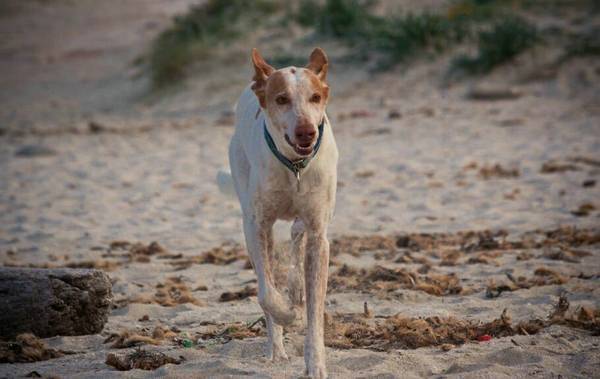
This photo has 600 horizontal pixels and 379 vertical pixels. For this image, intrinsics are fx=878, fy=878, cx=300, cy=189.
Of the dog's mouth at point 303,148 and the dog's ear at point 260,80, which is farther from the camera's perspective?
the dog's ear at point 260,80

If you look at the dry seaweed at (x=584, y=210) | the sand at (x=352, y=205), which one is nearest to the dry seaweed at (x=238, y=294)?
the sand at (x=352, y=205)

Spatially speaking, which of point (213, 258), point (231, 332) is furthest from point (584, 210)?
point (231, 332)

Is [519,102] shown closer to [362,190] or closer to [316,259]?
[362,190]

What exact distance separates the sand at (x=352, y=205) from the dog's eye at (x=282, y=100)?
139 cm

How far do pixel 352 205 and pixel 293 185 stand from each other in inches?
191

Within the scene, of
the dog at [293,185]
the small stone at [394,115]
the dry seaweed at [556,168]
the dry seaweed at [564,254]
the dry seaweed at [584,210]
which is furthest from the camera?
the small stone at [394,115]

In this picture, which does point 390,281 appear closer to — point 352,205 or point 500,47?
point 352,205

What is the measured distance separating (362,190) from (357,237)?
2.05 m

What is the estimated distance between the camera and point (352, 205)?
9359mm

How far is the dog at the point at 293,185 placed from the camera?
4.31 m

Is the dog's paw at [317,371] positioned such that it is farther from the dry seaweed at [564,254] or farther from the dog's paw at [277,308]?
the dry seaweed at [564,254]

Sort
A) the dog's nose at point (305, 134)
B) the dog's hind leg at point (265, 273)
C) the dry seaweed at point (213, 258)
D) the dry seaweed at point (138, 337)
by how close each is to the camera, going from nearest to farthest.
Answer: the dog's nose at point (305, 134) → the dog's hind leg at point (265, 273) → the dry seaweed at point (138, 337) → the dry seaweed at point (213, 258)

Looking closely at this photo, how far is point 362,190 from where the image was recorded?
9.98m

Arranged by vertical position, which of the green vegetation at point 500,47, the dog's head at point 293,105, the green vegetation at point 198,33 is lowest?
the dog's head at point 293,105
